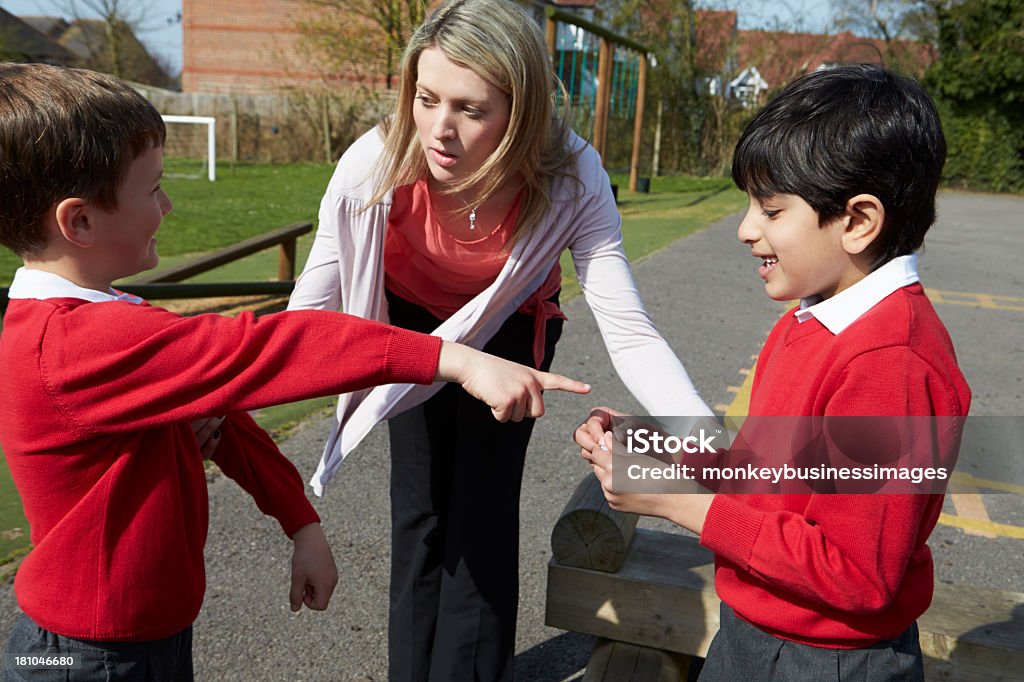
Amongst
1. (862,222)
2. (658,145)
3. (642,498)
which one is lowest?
(642,498)

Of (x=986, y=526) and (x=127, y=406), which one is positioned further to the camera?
(x=986, y=526)

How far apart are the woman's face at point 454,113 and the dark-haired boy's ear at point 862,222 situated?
960 mm

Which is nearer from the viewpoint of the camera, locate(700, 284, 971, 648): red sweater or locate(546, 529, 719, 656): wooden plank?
locate(700, 284, 971, 648): red sweater

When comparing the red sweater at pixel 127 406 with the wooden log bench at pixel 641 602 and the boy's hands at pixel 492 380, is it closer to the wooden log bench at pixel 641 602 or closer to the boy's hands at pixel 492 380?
the boy's hands at pixel 492 380

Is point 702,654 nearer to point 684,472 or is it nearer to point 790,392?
point 684,472

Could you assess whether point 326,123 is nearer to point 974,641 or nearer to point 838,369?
point 974,641

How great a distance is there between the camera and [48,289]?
153 centimetres

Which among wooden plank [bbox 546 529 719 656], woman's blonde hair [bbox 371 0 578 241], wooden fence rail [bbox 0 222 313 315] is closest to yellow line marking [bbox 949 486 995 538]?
wooden plank [bbox 546 529 719 656]

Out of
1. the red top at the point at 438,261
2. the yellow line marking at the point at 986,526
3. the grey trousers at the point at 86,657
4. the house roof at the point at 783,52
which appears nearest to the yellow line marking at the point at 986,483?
the yellow line marking at the point at 986,526

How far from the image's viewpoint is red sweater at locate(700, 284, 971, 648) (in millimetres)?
1407

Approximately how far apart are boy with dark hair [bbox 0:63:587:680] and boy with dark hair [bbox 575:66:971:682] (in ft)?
1.35

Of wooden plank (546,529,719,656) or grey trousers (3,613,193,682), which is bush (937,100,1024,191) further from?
grey trousers (3,613,193,682)

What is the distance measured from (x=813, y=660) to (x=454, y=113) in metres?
1.44

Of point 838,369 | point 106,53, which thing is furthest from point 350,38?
point 838,369
